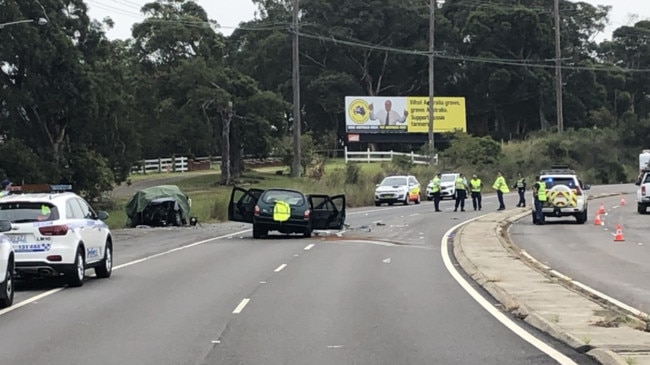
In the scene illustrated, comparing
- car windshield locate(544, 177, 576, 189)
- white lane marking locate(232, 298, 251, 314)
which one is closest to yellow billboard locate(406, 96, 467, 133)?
car windshield locate(544, 177, 576, 189)

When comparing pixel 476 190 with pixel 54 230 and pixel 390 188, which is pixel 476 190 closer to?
pixel 390 188

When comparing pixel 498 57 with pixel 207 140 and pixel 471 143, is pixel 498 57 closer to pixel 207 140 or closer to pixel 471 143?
pixel 471 143

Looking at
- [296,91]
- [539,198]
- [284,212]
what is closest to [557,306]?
[284,212]

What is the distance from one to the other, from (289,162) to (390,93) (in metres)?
28.0

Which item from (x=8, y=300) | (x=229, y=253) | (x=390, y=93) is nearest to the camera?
(x=8, y=300)

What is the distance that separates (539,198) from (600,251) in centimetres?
1134

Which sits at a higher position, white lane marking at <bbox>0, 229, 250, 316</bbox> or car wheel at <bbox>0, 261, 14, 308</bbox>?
car wheel at <bbox>0, 261, 14, 308</bbox>

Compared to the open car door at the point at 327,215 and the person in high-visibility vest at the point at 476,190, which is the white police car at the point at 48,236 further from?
the person in high-visibility vest at the point at 476,190

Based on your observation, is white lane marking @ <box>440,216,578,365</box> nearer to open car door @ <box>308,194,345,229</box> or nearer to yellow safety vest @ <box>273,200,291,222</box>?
yellow safety vest @ <box>273,200,291,222</box>

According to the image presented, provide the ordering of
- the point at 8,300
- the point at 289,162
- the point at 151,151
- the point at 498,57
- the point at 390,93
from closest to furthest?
the point at 8,300 < the point at 289,162 < the point at 151,151 < the point at 498,57 < the point at 390,93

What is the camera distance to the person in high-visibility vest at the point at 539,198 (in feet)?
117

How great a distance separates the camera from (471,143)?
72500 mm

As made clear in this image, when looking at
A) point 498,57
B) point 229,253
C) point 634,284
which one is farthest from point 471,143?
point 634,284

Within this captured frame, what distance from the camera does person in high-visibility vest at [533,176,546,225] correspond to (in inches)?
1405
